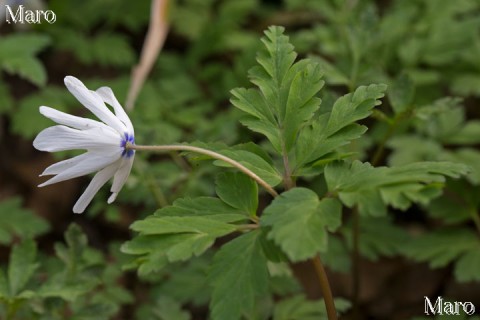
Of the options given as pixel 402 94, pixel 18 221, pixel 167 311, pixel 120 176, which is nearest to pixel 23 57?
pixel 18 221

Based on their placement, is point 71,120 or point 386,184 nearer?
point 386,184

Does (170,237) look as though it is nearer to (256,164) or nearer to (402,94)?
(256,164)

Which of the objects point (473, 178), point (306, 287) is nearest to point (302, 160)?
point (473, 178)

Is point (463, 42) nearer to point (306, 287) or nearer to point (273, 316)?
point (306, 287)

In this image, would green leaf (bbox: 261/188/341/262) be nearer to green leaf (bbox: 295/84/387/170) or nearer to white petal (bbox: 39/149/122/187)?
green leaf (bbox: 295/84/387/170)

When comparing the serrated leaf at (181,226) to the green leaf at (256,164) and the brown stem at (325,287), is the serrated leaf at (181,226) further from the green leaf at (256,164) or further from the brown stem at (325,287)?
the brown stem at (325,287)

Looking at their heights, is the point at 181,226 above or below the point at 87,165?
below

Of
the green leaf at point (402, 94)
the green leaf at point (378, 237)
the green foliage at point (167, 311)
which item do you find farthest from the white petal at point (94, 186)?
the green leaf at point (378, 237)

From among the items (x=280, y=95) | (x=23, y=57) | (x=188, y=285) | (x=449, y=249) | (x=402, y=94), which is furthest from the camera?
(x=23, y=57)
